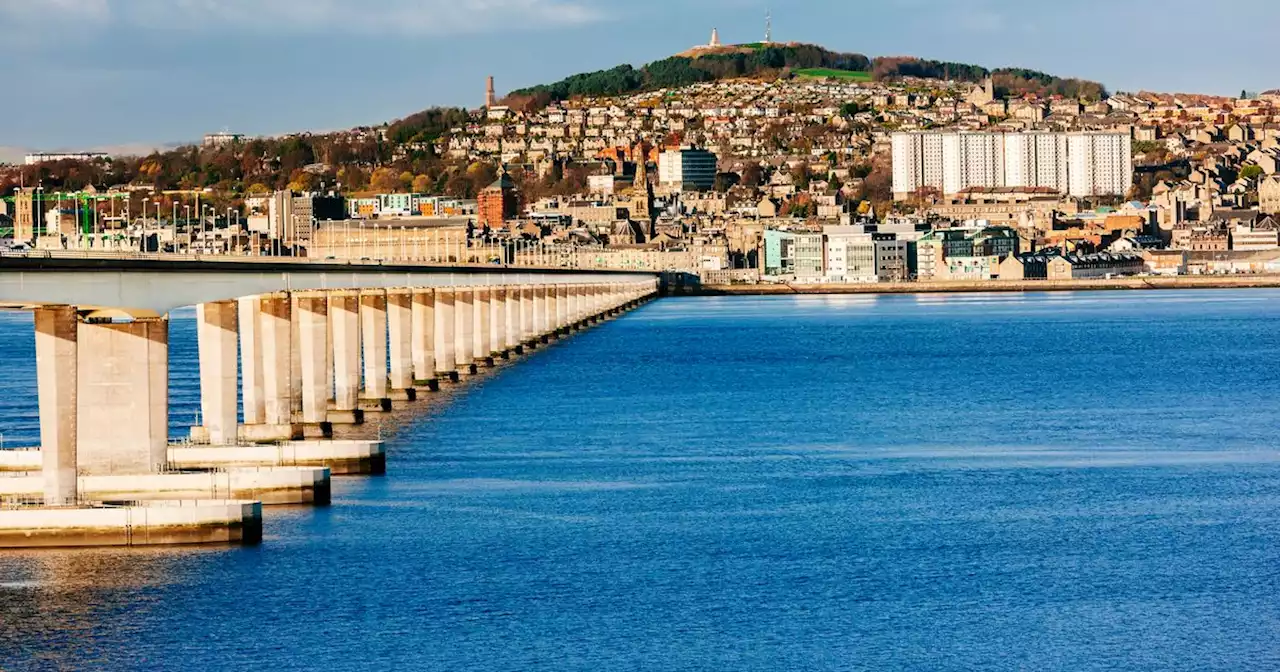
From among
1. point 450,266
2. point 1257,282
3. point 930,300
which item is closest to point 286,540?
point 450,266

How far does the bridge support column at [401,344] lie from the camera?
5916cm

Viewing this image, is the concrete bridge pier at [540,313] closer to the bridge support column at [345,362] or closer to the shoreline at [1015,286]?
the bridge support column at [345,362]

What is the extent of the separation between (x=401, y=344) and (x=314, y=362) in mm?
13789

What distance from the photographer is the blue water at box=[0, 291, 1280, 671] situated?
25312 millimetres

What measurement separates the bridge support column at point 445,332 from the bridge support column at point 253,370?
2238cm

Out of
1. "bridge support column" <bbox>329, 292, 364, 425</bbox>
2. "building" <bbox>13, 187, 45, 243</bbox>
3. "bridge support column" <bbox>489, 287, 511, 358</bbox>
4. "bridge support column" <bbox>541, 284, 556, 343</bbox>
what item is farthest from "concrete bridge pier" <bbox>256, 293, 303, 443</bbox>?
"bridge support column" <bbox>541, 284, 556, 343</bbox>

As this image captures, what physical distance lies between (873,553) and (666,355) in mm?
54283

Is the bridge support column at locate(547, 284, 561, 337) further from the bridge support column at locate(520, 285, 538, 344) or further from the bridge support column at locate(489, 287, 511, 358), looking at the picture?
the bridge support column at locate(489, 287, 511, 358)

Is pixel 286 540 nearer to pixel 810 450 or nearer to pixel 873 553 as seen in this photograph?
pixel 873 553

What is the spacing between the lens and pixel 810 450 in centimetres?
4478

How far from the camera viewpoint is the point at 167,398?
33281mm

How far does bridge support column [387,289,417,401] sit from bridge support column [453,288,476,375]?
6345mm

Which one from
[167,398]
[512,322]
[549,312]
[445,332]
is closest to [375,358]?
[445,332]

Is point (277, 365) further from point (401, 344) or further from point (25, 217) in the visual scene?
point (25, 217)
